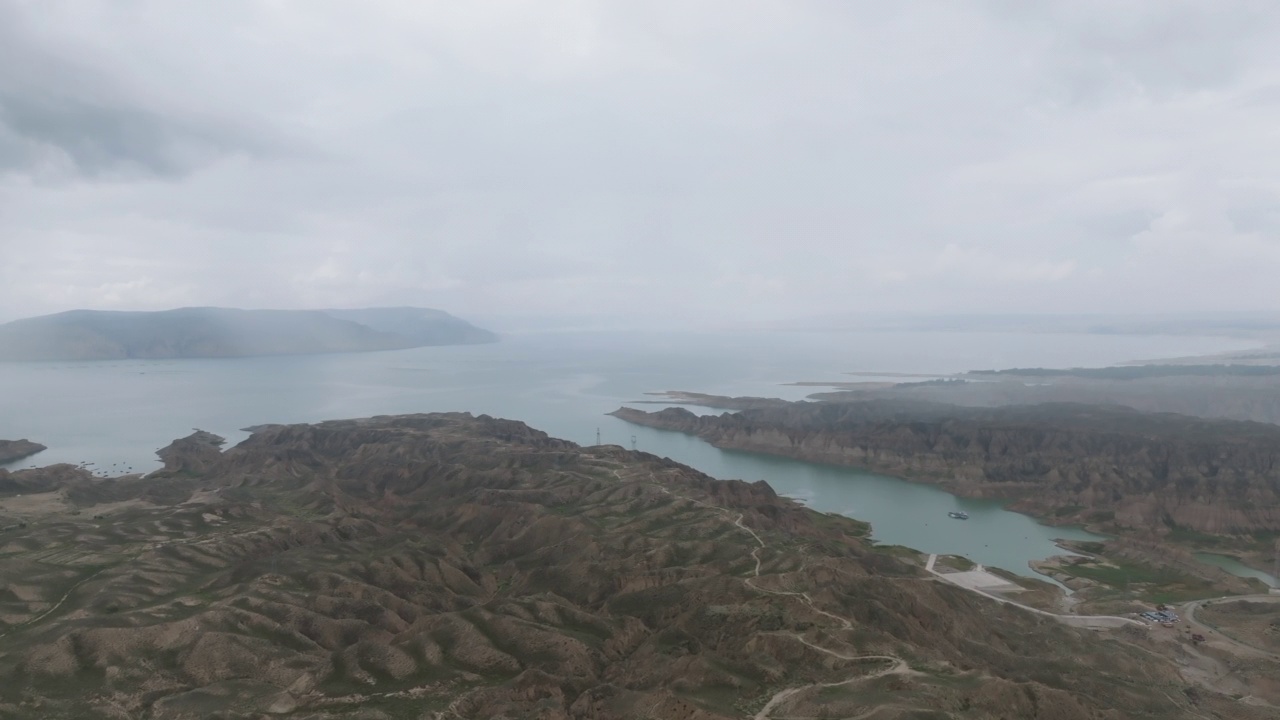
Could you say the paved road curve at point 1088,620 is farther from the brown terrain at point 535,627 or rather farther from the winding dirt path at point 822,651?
the winding dirt path at point 822,651

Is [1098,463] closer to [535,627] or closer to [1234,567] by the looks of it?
[1234,567]

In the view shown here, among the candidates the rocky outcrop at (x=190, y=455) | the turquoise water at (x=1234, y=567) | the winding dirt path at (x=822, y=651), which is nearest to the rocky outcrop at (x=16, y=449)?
the rocky outcrop at (x=190, y=455)

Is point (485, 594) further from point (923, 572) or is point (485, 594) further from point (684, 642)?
point (923, 572)

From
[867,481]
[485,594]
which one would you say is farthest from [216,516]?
[867,481]

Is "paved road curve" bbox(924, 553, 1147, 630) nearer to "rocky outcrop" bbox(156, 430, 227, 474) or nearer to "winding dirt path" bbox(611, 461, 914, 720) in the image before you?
"winding dirt path" bbox(611, 461, 914, 720)

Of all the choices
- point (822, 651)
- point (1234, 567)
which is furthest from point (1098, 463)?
point (822, 651)
